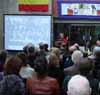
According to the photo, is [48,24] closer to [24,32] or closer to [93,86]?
[24,32]

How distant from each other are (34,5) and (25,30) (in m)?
1.50

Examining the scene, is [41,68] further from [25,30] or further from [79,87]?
[25,30]

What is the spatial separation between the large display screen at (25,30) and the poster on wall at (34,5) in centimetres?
88

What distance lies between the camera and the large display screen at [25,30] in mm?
18422

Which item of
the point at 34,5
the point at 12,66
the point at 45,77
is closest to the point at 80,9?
the point at 34,5

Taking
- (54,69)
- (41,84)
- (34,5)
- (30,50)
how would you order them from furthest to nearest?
(34,5)
(30,50)
(54,69)
(41,84)

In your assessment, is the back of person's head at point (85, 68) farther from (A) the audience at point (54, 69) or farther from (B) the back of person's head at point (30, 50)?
(B) the back of person's head at point (30, 50)

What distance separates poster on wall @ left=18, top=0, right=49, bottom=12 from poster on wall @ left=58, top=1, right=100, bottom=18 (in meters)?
0.77

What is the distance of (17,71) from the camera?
5.71 m

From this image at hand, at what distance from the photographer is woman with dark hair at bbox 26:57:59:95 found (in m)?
5.38

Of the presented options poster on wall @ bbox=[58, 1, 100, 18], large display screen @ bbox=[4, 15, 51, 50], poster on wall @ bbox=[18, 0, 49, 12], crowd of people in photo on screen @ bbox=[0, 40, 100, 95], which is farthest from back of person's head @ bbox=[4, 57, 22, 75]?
poster on wall @ bbox=[18, 0, 49, 12]

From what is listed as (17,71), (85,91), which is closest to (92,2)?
(17,71)

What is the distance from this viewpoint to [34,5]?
19578 millimetres

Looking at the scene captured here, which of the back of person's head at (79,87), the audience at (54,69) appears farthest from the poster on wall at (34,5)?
the back of person's head at (79,87)
